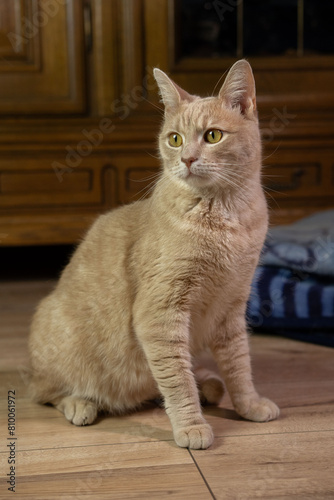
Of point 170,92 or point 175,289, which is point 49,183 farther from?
point 175,289

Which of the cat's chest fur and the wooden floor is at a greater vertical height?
the cat's chest fur

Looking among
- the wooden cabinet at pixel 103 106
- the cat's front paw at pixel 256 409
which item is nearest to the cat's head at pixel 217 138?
the cat's front paw at pixel 256 409

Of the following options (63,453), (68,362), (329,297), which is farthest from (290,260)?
(63,453)

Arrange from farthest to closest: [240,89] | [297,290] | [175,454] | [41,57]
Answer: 1. [41,57]
2. [297,290]
3. [240,89]
4. [175,454]

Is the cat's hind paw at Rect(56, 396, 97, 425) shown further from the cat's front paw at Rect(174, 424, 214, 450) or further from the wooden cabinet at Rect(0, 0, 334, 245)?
the wooden cabinet at Rect(0, 0, 334, 245)

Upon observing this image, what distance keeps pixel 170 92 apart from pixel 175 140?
0.12 m

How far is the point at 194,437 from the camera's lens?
1062 mm

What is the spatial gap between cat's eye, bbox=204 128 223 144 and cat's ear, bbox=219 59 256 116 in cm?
9

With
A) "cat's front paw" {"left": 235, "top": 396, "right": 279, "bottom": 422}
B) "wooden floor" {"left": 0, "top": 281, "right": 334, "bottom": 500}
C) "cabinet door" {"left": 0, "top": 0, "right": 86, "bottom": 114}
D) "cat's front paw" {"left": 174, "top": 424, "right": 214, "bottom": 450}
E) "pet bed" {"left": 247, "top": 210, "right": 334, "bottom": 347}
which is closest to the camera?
"wooden floor" {"left": 0, "top": 281, "right": 334, "bottom": 500}

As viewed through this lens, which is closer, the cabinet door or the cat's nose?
the cat's nose

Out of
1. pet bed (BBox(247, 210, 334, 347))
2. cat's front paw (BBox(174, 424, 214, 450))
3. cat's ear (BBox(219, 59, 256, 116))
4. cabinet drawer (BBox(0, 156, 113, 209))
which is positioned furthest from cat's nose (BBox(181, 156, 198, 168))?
cabinet drawer (BBox(0, 156, 113, 209))

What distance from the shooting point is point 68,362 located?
4.04ft

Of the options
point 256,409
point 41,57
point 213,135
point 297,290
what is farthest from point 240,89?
point 41,57

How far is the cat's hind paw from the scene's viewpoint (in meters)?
1.19
